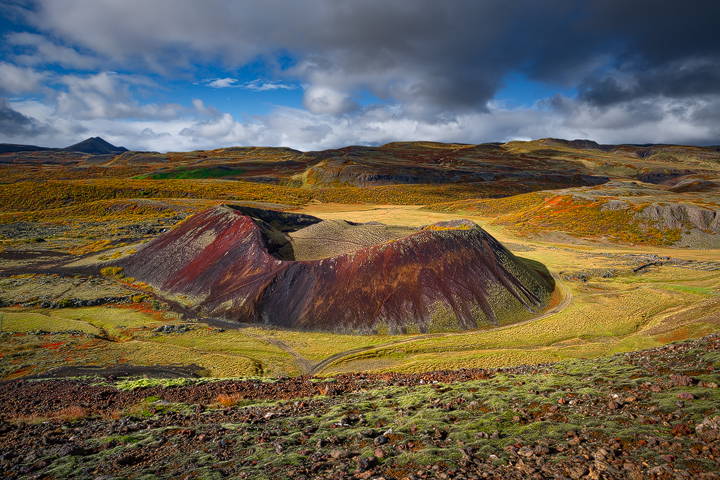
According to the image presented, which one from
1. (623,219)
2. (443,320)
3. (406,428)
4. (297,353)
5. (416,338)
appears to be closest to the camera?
(406,428)

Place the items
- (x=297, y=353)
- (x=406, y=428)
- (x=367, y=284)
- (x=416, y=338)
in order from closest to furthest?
(x=406, y=428) < (x=297, y=353) < (x=416, y=338) < (x=367, y=284)

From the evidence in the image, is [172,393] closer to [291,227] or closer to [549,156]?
[291,227]

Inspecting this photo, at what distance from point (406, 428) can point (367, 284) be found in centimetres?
1521

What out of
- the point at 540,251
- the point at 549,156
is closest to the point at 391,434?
the point at 540,251

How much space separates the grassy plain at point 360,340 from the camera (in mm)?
16922

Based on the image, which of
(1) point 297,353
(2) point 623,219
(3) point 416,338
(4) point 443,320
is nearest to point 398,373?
(3) point 416,338

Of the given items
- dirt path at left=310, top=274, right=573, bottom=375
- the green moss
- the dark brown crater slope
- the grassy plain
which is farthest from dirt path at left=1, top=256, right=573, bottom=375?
the dark brown crater slope

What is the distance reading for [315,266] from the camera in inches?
945

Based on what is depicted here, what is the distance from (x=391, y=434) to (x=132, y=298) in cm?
2678

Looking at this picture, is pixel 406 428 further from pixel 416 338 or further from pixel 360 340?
pixel 416 338

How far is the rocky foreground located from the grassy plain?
5.59 meters

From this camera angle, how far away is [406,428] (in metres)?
7.40

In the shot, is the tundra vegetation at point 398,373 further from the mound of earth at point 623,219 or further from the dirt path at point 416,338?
the mound of earth at point 623,219

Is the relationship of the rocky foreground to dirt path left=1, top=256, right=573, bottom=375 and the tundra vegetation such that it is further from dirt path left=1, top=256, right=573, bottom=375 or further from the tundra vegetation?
dirt path left=1, top=256, right=573, bottom=375
